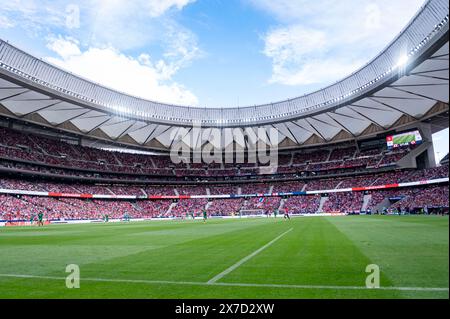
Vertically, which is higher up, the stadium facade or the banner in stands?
the stadium facade

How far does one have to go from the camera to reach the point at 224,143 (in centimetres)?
7875

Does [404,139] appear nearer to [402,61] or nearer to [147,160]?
[402,61]

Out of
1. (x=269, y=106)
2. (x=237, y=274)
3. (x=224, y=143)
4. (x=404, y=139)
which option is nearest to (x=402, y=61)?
(x=404, y=139)

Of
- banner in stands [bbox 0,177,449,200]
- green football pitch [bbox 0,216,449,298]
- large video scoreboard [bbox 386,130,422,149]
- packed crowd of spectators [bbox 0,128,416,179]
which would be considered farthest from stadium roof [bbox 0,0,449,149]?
green football pitch [bbox 0,216,449,298]

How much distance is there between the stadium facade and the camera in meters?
44.0

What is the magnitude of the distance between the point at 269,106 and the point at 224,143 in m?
17.1

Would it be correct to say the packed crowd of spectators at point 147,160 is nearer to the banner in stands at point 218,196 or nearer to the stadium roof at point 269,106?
the stadium roof at point 269,106

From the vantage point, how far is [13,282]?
6316mm

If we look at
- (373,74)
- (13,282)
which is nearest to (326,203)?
(373,74)

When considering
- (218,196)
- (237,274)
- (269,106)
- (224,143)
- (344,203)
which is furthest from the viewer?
(224,143)

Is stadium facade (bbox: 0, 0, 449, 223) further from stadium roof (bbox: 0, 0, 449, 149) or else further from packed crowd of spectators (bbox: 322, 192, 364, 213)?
packed crowd of spectators (bbox: 322, 192, 364, 213)

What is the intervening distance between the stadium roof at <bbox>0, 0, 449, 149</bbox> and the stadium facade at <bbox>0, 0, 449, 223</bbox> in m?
0.23
